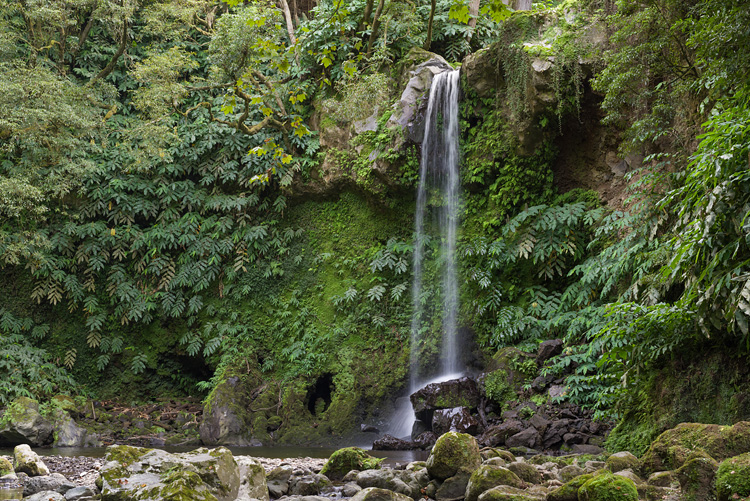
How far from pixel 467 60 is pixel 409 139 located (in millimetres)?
2072

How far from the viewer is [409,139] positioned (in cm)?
1212

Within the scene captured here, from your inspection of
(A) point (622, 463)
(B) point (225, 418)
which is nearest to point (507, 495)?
(A) point (622, 463)

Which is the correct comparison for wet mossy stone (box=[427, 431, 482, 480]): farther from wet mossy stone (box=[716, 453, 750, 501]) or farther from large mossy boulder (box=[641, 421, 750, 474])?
wet mossy stone (box=[716, 453, 750, 501])

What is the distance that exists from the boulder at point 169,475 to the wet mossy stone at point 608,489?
8.44 feet

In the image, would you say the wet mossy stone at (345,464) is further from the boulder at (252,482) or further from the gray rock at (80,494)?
the gray rock at (80,494)

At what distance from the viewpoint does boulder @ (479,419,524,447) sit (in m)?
7.89

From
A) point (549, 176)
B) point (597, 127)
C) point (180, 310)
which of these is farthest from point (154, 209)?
point (597, 127)

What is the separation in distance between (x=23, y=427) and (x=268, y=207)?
22.9ft

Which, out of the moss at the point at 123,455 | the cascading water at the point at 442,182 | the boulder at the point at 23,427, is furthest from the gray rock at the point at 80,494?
the cascading water at the point at 442,182

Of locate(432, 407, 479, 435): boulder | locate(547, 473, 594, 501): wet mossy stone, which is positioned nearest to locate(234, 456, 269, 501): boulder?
locate(547, 473, 594, 501): wet mossy stone

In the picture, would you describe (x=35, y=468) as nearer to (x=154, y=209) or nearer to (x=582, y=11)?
(x=154, y=209)

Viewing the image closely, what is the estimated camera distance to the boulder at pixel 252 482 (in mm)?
4805

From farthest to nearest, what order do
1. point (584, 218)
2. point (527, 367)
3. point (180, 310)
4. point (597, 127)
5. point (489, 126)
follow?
1. point (180, 310)
2. point (489, 126)
3. point (597, 127)
4. point (584, 218)
5. point (527, 367)

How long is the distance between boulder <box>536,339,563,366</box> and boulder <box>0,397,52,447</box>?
875 centimetres
